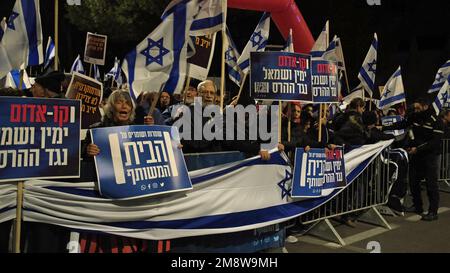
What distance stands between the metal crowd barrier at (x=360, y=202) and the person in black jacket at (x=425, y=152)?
592mm

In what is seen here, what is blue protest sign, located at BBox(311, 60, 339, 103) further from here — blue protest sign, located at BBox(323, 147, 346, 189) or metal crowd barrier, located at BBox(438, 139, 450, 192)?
metal crowd barrier, located at BBox(438, 139, 450, 192)

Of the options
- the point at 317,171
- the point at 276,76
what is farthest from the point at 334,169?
the point at 276,76

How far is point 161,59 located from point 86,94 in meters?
1.81

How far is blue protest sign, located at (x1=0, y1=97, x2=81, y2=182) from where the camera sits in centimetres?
388

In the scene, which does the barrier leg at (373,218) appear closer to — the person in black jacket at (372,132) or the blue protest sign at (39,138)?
the person in black jacket at (372,132)

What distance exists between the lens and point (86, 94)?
6.81 meters

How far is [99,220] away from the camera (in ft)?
14.3

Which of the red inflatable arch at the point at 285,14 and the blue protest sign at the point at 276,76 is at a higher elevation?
the red inflatable arch at the point at 285,14

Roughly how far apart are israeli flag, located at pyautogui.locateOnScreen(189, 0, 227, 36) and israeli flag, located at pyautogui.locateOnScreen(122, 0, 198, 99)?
33cm

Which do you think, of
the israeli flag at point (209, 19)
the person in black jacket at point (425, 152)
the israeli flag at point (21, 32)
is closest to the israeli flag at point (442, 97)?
the person in black jacket at point (425, 152)

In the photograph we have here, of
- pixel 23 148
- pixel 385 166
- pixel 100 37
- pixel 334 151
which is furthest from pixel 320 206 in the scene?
pixel 100 37

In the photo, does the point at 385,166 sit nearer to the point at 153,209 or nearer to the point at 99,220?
the point at 153,209

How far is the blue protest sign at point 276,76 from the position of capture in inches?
236

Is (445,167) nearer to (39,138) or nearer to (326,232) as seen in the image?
(326,232)
